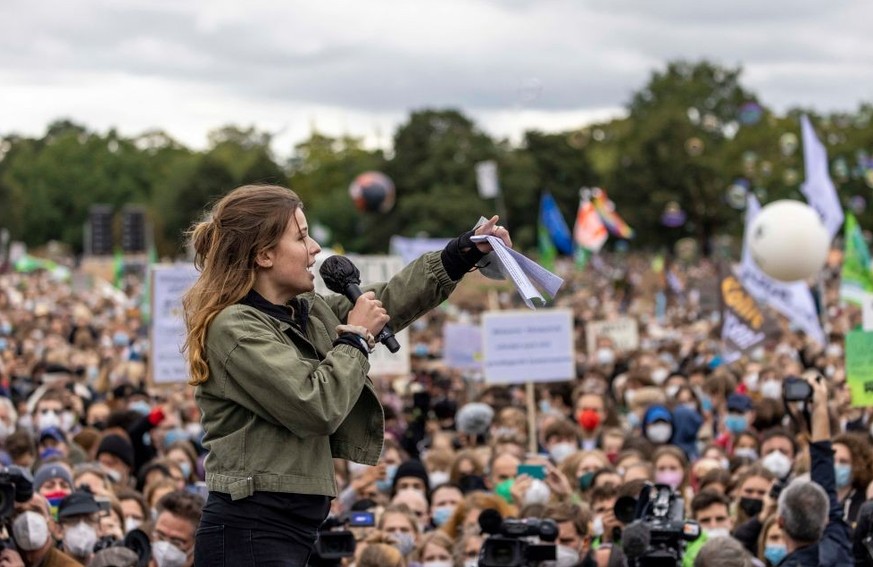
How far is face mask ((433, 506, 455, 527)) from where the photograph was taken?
322 inches

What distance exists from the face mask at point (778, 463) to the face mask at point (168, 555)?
12.5 ft

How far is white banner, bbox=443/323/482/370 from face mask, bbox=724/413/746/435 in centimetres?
619

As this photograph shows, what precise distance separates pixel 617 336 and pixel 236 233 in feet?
62.1

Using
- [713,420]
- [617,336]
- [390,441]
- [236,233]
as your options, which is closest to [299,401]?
[236,233]

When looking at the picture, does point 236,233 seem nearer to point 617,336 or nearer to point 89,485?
point 89,485

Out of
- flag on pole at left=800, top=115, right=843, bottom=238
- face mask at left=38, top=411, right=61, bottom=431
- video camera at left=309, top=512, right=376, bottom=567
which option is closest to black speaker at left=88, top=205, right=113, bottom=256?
flag on pole at left=800, top=115, right=843, bottom=238

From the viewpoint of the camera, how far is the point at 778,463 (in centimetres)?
855

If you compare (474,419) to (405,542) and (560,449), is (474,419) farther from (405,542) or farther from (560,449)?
(405,542)

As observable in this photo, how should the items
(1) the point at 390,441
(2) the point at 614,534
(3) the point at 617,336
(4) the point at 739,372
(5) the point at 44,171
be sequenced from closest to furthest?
(2) the point at 614,534, (1) the point at 390,441, (4) the point at 739,372, (3) the point at 617,336, (5) the point at 44,171

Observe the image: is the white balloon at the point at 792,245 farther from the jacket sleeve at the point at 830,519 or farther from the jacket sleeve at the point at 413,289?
the jacket sleeve at the point at 413,289

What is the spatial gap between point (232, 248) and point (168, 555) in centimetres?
252

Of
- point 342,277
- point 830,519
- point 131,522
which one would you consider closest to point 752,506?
point 830,519

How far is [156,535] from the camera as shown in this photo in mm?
6012

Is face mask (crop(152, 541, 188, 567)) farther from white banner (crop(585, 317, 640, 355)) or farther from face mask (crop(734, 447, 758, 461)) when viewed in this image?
white banner (crop(585, 317, 640, 355))
